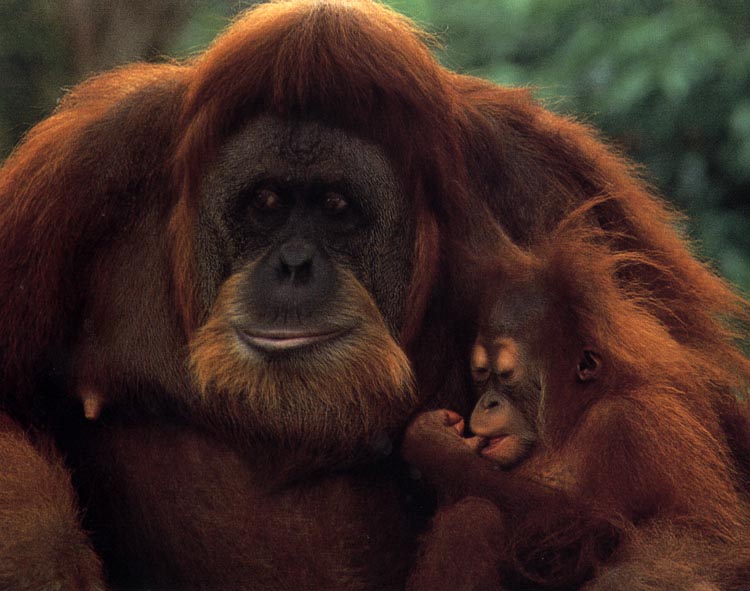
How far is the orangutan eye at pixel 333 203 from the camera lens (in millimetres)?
2406

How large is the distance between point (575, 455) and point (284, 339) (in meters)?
0.60

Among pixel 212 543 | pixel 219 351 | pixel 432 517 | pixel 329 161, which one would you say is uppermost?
pixel 329 161

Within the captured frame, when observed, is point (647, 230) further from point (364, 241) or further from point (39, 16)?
point (39, 16)

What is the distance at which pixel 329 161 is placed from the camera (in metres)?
2.38

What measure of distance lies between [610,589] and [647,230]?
0.98 meters

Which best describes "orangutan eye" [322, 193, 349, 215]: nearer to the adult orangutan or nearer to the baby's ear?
the adult orangutan

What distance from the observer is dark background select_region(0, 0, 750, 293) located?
336 cm

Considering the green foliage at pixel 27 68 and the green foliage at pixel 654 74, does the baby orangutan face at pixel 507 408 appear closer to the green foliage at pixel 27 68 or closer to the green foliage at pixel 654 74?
the green foliage at pixel 654 74

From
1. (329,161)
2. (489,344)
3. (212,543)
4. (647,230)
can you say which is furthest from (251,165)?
(647,230)

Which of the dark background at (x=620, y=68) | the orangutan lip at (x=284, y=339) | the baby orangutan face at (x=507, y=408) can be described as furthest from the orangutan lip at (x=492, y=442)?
the dark background at (x=620, y=68)

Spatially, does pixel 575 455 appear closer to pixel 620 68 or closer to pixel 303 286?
pixel 303 286

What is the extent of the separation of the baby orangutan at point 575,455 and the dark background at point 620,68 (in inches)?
33.0

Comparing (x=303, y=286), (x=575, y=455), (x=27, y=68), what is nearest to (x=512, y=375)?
(x=575, y=455)

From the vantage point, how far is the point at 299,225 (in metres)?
2.37
